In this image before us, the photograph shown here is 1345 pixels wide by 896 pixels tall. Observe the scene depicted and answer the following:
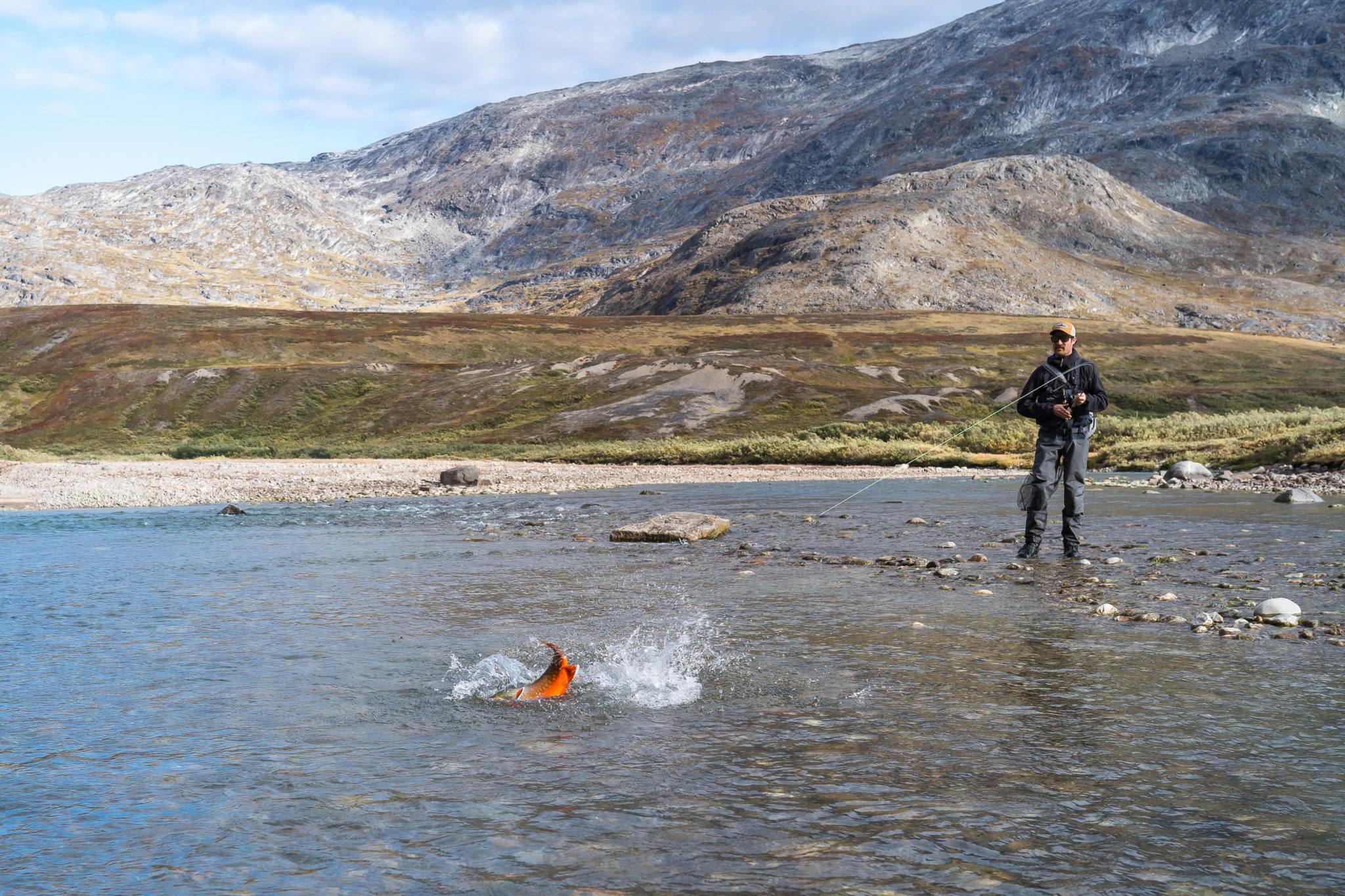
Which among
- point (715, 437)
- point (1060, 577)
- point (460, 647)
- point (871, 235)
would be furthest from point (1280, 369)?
point (460, 647)

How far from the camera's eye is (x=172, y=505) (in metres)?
34.4

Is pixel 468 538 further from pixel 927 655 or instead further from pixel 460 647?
Answer: pixel 927 655

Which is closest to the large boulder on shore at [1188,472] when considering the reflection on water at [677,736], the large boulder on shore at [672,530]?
the large boulder on shore at [672,530]

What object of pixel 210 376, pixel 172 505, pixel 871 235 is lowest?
pixel 172 505

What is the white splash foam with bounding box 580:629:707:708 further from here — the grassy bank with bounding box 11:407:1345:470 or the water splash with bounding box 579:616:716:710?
the grassy bank with bounding box 11:407:1345:470

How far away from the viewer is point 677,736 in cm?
778

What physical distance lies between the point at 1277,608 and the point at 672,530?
12.3 m

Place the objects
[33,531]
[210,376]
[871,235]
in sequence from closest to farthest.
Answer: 1. [33,531]
2. [210,376]
3. [871,235]

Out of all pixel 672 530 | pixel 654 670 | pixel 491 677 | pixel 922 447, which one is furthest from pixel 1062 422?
pixel 922 447

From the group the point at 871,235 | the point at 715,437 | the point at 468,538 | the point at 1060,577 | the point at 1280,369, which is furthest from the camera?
the point at 871,235

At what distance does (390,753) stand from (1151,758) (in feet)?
16.7

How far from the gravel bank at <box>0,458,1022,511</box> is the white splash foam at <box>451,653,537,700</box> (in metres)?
28.2

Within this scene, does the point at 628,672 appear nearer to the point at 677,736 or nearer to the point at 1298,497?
the point at 677,736

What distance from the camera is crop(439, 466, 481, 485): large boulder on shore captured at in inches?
1673
